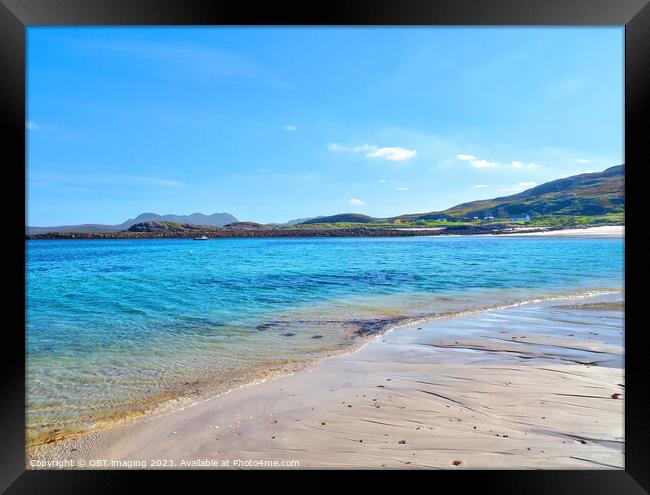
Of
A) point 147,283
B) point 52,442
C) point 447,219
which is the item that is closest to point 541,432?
point 52,442

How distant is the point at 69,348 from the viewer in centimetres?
537

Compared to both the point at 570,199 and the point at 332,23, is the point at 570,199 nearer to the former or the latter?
the point at 570,199

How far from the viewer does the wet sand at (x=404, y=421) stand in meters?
2.19

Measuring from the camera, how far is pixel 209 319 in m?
7.23

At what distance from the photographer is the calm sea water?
3.49 metres

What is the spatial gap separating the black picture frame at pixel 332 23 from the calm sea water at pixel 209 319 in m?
0.90

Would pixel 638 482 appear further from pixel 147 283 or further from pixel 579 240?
pixel 579 240

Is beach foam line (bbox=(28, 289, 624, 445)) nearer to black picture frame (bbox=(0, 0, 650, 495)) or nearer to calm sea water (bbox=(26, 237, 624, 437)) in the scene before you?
calm sea water (bbox=(26, 237, 624, 437))

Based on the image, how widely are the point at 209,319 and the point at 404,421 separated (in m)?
5.67

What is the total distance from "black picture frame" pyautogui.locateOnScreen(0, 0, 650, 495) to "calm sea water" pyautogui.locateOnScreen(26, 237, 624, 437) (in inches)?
35.3

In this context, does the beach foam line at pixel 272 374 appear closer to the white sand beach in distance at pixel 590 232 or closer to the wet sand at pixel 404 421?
the wet sand at pixel 404 421

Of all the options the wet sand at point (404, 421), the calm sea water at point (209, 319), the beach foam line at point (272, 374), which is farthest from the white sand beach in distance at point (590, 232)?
the wet sand at point (404, 421)

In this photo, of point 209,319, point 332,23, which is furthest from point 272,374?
point 209,319

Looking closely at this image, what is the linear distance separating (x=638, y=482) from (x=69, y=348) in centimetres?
683
